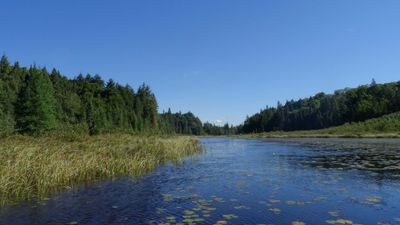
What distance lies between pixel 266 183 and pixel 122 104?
12037cm

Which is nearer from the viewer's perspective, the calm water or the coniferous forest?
the calm water

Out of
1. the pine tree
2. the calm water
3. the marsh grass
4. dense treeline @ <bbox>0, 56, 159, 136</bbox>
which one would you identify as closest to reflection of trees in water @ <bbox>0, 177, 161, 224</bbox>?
the calm water

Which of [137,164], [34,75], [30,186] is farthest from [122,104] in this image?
[30,186]

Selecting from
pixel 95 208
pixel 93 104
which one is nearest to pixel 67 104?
pixel 93 104

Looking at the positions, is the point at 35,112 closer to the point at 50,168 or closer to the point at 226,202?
the point at 50,168

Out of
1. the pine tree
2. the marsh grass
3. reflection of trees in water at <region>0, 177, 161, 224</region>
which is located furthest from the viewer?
the pine tree

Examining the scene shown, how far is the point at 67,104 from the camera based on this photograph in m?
124

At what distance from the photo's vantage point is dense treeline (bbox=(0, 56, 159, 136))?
56594 mm

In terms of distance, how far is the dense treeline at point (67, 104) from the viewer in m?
56.6

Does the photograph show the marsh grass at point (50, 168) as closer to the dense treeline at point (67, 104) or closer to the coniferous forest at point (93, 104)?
the dense treeline at point (67, 104)

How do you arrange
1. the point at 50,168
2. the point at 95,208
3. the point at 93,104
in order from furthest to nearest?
the point at 93,104, the point at 50,168, the point at 95,208

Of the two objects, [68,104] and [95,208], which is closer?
[95,208]

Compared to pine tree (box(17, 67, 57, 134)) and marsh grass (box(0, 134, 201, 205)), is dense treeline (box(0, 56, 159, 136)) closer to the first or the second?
pine tree (box(17, 67, 57, 134))

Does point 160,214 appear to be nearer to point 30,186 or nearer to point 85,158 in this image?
point 30,186
